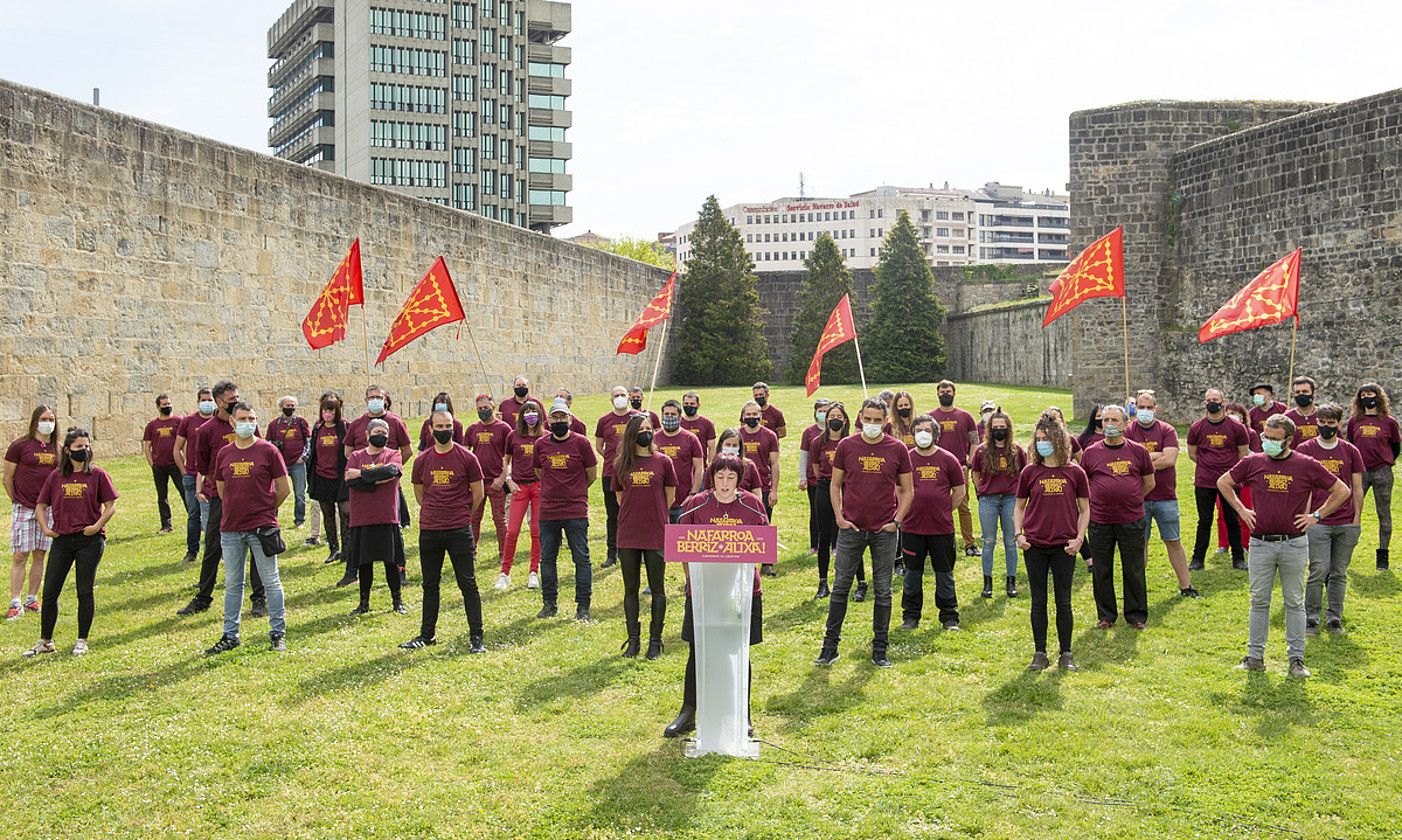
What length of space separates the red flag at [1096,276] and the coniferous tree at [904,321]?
87.0ft

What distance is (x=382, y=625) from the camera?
937cm

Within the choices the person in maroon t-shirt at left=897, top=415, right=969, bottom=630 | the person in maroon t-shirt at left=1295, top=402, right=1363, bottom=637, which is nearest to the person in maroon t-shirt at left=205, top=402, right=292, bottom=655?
the person in maroon t-shirt at left=897, top=415, right=969, bottom=630

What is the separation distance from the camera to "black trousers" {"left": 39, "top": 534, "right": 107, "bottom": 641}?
8.44 metres

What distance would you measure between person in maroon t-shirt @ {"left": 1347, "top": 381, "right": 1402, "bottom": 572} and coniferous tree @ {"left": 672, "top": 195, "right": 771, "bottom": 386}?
3129 centimetres

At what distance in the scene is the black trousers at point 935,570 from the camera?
9.00 meters

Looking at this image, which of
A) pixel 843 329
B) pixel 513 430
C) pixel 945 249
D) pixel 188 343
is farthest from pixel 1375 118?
pixel 945 249

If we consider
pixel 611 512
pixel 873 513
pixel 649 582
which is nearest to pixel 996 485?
pixel 873 513

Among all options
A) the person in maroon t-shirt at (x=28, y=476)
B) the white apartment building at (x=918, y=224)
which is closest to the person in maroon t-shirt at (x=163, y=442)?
the person in maroon t-shirt at (x=28, y=476)

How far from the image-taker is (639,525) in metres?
8.47

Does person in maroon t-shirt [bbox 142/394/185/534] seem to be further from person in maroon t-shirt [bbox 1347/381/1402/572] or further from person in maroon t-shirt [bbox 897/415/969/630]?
person in maroon t-shirt [bbox 1347/381/1402/572]

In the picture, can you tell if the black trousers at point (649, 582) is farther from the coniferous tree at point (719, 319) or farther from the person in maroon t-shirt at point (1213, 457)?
the coniferous tree at point (719, 319)

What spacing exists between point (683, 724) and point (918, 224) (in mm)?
165844

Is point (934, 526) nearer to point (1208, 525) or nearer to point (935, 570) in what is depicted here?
point (935, 570)

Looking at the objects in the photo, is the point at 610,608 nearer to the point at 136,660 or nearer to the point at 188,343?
the point at 136,660
